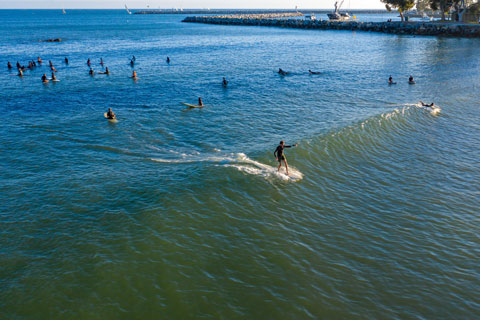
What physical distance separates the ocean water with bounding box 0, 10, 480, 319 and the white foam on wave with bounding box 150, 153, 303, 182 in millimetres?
134

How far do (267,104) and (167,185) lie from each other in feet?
63.0

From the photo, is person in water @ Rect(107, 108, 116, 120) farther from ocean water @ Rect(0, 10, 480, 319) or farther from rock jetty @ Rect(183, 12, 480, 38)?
rock jetty @ Rect(183, 12, 480, 38)

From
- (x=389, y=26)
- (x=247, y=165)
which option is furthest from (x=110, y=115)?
(x=389, y=26)

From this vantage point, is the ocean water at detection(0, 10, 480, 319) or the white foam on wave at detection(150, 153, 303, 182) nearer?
the ocean water at detection(0, 10, 480, 319)

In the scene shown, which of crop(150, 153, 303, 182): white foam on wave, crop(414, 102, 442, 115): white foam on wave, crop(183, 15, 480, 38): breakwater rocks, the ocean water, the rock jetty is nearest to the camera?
the ocean water

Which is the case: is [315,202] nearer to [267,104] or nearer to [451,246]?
[451,246]

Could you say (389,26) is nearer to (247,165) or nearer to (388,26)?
(388,26)

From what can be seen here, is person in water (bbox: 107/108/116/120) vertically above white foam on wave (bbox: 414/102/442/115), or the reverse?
person in water (bbox: 107/108/116/120)

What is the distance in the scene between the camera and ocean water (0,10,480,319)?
39.7 feet

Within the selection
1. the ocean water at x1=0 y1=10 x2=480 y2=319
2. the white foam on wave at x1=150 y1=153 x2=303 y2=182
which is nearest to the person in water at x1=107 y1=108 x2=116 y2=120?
the ocean water at x1=0 y1=10 x2=480 y2=319

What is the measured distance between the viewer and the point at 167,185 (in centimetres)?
1952

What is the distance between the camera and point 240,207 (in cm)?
1745

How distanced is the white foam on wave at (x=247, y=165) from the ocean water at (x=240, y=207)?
13 centimetres

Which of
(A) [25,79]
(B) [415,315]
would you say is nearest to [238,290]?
(B) [415,315]
